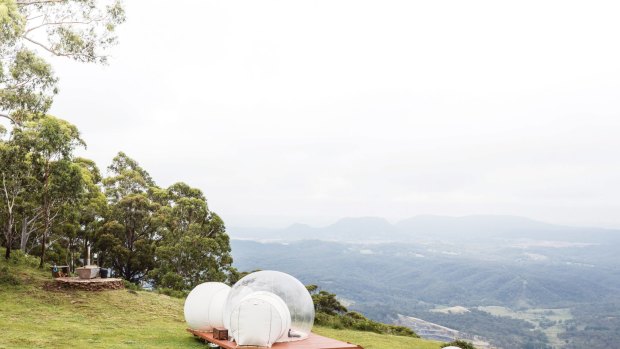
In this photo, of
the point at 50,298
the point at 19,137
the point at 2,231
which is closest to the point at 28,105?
the point at 19,137

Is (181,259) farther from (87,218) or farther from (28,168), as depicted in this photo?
(28,168)

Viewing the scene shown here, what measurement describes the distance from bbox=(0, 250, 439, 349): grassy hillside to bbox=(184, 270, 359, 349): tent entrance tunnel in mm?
1110

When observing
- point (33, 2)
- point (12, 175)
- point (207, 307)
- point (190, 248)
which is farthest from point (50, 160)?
point (207, 307)

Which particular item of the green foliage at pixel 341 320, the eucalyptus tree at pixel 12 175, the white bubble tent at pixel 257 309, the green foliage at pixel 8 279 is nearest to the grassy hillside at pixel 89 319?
the green foliage at pixel 8 279

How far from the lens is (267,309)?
47.3ft

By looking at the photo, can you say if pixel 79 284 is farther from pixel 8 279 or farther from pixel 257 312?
pixel 257 312

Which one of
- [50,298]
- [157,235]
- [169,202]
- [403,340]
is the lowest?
[403,340]

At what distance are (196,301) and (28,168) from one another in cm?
1603

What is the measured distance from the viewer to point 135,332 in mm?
18828

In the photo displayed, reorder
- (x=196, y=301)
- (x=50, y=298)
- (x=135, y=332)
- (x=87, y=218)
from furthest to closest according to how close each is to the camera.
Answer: (x=87, y=218) → (x=50, y=298) → (x=135, y=332) → (x=196, y=301)

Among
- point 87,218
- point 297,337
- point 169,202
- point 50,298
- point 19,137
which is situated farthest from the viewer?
point 169,202

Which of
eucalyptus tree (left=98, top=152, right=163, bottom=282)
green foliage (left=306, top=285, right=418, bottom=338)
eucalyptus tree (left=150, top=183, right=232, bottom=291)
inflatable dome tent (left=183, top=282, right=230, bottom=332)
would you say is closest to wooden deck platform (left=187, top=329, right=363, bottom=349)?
inflatable dome tent (left=183, top=282, right=230, bottom=332)

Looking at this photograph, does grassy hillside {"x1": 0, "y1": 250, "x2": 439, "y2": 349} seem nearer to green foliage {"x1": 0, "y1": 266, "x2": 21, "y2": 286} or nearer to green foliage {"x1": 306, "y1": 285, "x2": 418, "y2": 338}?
green foliage {"x1": 0, "y1": 266, "x2": 21, "y2": 286}

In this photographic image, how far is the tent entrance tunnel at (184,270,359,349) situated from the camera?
565 inches
